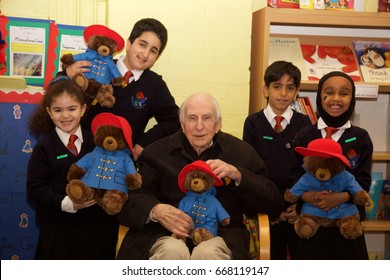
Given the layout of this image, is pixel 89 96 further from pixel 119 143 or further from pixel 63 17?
pixel 63 17

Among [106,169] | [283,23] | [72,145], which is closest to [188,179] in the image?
[106,169]

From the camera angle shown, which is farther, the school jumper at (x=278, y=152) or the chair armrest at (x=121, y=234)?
the school jumper at (x=278, y=152)

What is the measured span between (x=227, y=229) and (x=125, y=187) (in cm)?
54

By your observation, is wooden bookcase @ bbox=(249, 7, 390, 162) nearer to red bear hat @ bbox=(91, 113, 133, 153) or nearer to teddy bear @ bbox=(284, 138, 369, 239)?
teddy bear @ bbox=(284, 138, 369, 239)

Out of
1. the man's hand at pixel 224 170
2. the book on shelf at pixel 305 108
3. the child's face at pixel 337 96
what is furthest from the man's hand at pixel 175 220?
the book on shelf at pixel 305 108

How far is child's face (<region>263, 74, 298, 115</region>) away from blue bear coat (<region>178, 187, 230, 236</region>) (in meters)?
0.90

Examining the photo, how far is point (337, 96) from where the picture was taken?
257cm

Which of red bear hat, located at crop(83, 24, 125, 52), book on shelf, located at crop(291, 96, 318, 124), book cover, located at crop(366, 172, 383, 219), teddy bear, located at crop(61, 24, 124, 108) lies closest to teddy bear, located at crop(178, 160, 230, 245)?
teddy bear, located at crop(61, 24, 124, 108)

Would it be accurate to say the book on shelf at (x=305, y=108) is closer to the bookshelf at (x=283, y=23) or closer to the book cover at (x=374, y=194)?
the bookshelf at (x=283, y=23)

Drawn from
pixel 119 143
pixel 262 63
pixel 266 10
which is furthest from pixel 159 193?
pixel 266 10

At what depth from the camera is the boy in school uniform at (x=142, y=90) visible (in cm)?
267

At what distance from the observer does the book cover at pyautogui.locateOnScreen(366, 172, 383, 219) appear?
3494 millimetres

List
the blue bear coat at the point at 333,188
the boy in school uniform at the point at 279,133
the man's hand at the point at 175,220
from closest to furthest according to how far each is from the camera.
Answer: the man's hand at the point at 175,220 < the blue bear coat at the point at 333,188 < the boy in school uniform at the point at 279,133

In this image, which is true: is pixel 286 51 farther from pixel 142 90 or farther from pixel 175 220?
pixel 175 220
